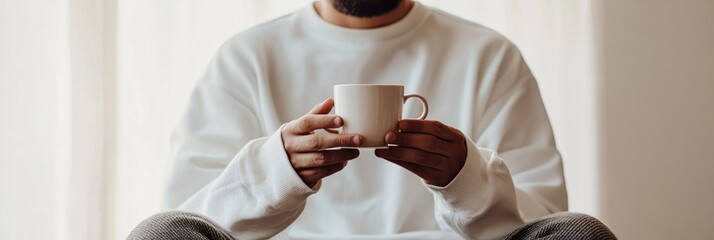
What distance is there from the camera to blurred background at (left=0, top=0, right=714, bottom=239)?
2369 millimetres

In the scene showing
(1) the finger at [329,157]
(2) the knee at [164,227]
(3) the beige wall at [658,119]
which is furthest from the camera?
(3) the beige wall at [658,119]

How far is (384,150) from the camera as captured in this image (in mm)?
1342

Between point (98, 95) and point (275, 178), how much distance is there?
1.13 meters

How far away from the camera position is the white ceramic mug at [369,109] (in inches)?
49.7

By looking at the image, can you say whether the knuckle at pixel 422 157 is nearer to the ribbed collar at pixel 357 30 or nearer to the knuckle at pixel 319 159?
the knuckle at pixel 319 159

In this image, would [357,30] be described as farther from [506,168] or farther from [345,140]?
[345,140]

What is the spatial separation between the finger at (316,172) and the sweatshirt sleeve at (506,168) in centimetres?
17

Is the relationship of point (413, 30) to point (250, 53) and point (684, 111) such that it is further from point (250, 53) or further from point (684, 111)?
point (684, 111)

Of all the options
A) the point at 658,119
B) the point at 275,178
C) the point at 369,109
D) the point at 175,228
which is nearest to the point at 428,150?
the point at 369,109

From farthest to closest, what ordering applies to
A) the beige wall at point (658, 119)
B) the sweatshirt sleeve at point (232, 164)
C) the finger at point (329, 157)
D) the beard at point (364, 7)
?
the beige wall at point (658, 119) < the beard at point (364, 7) < the sweatshirt sleeve at point (232, 164) < the finger at point (329, 157)

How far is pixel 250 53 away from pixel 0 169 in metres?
0.89

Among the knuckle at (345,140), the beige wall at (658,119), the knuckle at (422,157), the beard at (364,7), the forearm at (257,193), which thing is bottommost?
the beige wall at (658,119)

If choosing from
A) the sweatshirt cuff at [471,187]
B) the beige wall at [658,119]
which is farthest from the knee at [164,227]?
the beige wall at [658,119]

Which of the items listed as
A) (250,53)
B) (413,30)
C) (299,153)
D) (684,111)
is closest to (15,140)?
(250,53)
